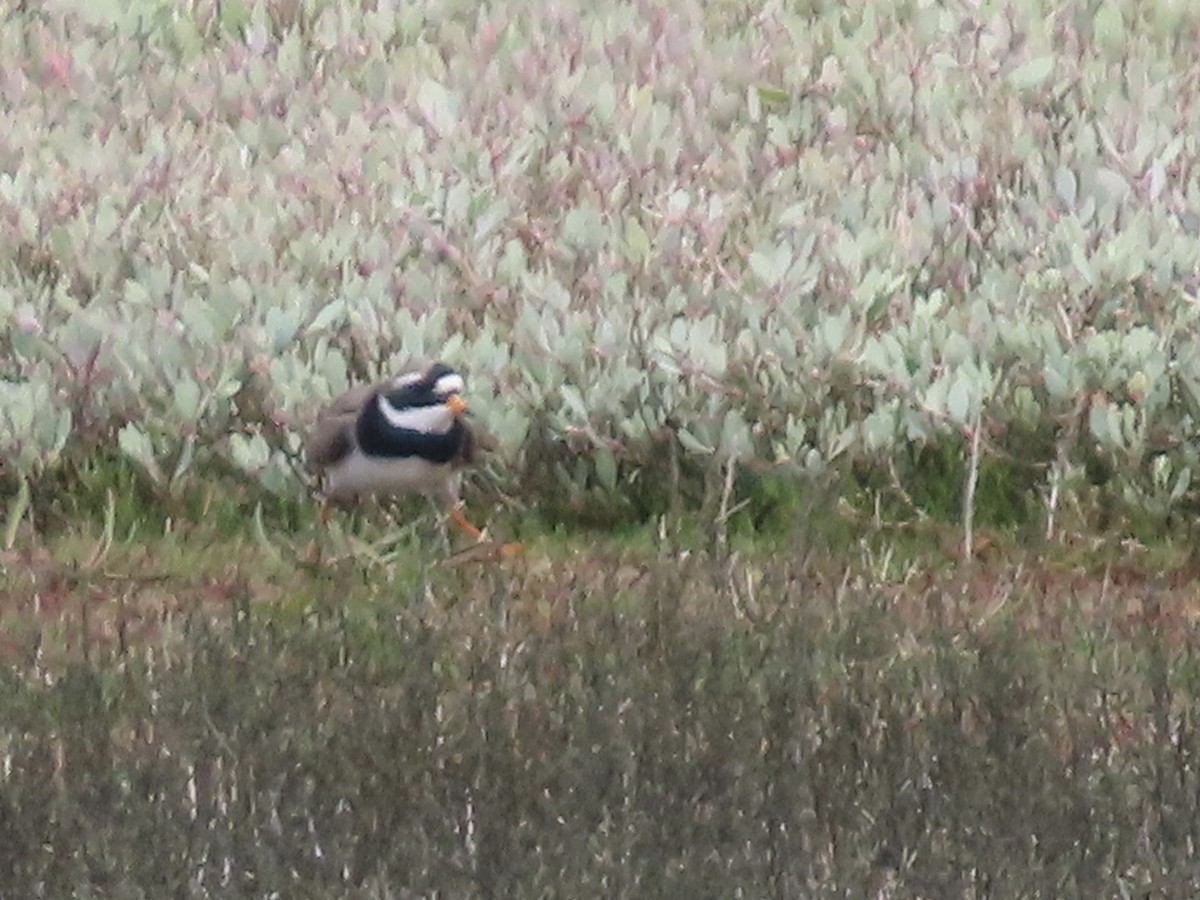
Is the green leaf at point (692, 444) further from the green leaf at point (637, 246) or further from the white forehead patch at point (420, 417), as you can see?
the green leaf at point (637, 246)

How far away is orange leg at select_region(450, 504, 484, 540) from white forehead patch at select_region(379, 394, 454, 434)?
0.26 m

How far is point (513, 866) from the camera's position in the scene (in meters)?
4.32

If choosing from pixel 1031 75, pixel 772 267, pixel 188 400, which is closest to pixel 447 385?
pixel 188 400

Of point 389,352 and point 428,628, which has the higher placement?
point 428,628

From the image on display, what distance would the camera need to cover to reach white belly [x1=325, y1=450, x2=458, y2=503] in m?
6.75

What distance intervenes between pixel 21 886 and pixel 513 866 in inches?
33.8

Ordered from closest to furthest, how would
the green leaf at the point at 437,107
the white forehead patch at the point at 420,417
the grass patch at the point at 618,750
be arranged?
the grass patch at the point at 618,750
the white forehead patch at the point at 420,417
the green leaf at the point at 437,107

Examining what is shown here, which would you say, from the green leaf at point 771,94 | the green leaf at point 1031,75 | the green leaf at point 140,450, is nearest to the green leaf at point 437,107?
the green leaf at point 771,94

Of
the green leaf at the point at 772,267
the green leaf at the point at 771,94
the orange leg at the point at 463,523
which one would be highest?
the green leaf at the point at 772,267

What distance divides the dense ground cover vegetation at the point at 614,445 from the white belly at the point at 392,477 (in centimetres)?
12

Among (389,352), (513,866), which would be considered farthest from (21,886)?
(389,352)

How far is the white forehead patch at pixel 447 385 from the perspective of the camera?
6.79m

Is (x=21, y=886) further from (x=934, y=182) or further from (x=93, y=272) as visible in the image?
(x=934, y=182)

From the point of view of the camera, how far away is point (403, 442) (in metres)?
6.68
